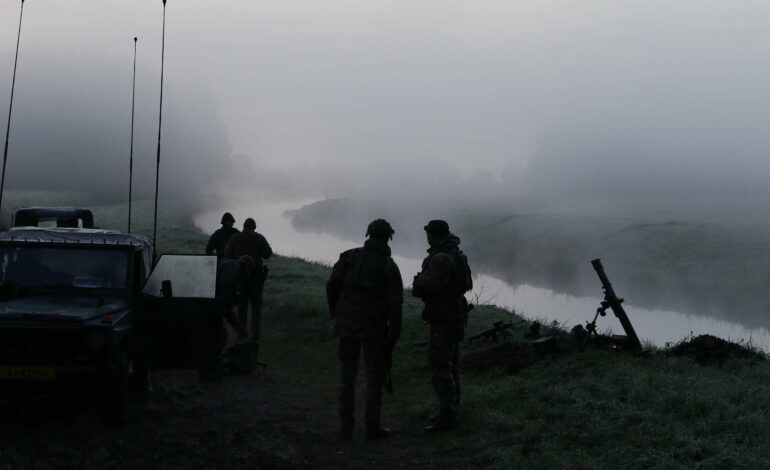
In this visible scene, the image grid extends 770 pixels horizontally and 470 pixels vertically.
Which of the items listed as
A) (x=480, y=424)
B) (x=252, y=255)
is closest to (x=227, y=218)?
(x=252, y=255)

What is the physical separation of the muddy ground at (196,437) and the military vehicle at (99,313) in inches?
20.5

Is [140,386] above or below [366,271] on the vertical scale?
below

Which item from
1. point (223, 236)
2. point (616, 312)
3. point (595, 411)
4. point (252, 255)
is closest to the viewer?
point (595, 411)

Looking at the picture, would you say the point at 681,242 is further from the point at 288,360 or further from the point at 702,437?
the point at 702,437

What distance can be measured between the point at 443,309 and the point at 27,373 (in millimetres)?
4536

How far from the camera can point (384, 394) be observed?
40.1ft

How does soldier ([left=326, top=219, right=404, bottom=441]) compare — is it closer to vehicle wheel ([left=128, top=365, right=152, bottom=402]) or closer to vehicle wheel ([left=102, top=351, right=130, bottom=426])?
vehicle wheel ([left=102, top=351, right=130, bottom=426])

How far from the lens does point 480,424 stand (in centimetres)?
934

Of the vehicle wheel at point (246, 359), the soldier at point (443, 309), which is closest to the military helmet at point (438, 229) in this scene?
the soldier at point (443, 309)

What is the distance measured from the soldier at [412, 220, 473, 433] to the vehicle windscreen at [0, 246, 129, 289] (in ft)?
12.9

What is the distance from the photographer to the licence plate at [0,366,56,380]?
868 cm

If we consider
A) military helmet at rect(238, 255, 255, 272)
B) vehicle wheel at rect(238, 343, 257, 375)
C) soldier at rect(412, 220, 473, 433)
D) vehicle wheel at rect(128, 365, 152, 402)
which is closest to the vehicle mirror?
vehicle wheel at rect(128, 365, 152, 402)

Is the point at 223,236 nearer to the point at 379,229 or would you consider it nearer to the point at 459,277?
the point at 379,229

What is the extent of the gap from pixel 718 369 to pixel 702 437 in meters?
3.62
